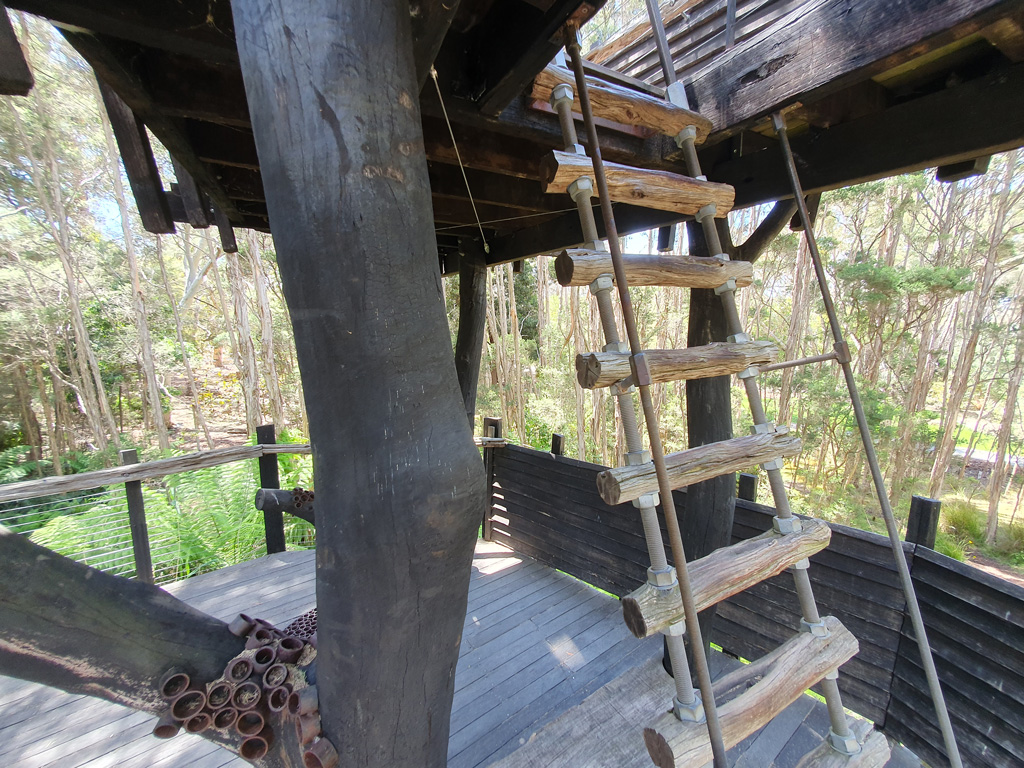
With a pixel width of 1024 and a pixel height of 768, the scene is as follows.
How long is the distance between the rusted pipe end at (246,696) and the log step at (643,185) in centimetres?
123

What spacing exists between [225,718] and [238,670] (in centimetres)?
7

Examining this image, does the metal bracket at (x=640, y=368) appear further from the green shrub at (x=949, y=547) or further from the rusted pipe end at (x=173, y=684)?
the green shrub at (x=949, y=547)

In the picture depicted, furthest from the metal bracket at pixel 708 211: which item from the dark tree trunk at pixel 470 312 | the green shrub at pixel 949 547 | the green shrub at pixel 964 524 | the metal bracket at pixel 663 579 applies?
the green shrub at pixel 964 524

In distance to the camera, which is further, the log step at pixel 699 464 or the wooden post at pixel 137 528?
the wooden post at pixel 137 528

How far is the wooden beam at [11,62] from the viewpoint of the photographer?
744 mm

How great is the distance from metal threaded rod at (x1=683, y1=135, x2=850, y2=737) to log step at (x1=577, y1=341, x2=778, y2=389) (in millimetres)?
78

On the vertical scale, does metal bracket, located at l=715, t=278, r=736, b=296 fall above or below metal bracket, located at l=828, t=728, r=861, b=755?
above

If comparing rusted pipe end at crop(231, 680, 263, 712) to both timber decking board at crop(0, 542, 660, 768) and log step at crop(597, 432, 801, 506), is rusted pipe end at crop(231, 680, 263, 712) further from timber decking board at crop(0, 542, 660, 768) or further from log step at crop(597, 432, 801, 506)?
timber decking board at crop(0, 542, 660, 768)

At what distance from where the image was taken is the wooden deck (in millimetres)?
1769

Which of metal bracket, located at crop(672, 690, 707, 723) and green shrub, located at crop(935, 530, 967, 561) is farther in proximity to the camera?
green shrub, located at crop(935, 530, 967, 561)

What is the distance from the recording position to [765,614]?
2.22 m

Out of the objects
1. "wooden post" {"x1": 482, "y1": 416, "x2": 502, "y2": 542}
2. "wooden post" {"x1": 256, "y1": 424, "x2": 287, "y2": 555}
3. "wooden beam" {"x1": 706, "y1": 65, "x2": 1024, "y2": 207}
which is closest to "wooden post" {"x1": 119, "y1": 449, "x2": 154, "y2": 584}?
"wooden post" {"x1": 256, "y1": 424, "x2": 287, "y2": 555}

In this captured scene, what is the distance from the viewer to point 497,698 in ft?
6.95

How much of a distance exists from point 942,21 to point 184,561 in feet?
18.4
